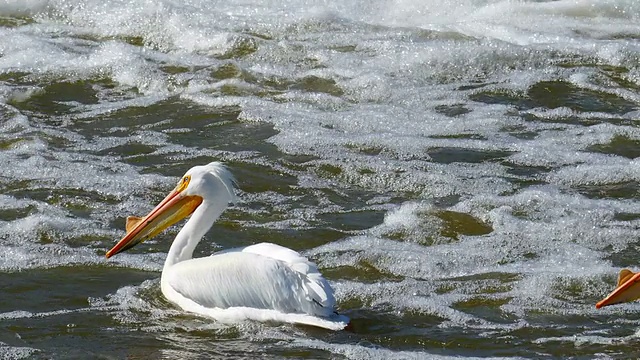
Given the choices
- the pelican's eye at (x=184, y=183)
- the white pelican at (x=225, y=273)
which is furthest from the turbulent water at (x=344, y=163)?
the pelican's eye at (x=184, y=183)

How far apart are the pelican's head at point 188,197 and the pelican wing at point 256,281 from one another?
28 centimetres

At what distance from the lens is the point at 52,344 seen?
4.56 m

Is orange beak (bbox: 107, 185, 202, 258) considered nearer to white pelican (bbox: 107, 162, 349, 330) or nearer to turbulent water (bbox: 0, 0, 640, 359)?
white pelican (bbox: 107, 162, 349, 330)

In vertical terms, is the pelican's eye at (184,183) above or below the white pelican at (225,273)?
above

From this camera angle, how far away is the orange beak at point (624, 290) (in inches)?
182

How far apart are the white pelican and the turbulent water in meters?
0.09

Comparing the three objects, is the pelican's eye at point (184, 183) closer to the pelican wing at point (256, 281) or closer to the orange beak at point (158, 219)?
the orange beak at point (158, 219)

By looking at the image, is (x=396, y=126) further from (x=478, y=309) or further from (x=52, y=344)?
(x=52, y=344)

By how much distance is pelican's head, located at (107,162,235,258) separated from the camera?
5297mm

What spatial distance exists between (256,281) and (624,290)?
5.05 feet

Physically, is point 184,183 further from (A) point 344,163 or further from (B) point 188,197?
(A) point 344,163

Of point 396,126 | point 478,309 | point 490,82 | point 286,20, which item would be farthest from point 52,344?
point 286,20

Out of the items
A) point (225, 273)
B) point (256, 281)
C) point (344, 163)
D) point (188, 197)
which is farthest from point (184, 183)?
point (344, 163)

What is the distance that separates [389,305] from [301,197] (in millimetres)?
1580
